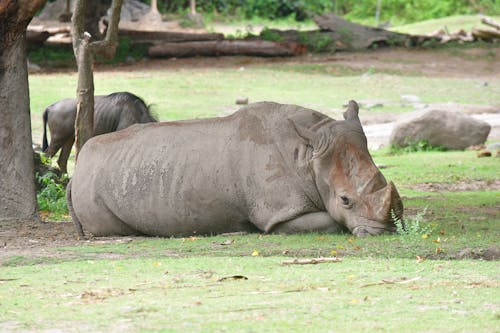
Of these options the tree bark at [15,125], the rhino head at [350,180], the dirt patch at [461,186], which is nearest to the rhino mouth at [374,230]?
the rhino head at [350,180]

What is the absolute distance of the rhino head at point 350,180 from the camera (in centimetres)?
982

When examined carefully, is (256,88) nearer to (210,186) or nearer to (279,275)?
(210,186)

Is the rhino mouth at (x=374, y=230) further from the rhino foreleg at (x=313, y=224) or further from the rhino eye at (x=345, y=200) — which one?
the rhino foreleg at (x=313, y=224)

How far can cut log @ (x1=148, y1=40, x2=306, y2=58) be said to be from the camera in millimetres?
32531

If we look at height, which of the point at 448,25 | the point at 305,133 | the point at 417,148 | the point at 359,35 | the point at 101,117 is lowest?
the point at 448,25

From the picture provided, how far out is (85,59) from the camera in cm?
1269

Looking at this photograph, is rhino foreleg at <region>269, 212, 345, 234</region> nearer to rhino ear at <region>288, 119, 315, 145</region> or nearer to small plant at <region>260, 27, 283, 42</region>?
rhino ear at <region>288, 119, 315, 145</region>

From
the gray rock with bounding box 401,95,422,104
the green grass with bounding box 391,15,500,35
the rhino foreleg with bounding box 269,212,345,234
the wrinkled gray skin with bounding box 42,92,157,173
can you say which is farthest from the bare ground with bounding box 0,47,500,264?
the rhino foreleg with bounding box 269,212,345,234

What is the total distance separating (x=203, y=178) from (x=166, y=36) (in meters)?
24.4

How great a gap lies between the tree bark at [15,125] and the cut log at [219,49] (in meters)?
20.6

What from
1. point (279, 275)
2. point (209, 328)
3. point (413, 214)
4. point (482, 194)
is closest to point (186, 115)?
point (482, 194)

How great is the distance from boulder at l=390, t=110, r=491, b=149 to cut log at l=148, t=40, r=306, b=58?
14.1 metres

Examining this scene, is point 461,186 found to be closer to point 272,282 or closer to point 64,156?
point 64,156

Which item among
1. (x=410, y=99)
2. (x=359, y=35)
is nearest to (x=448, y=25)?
Result: (x=359, y=35)
